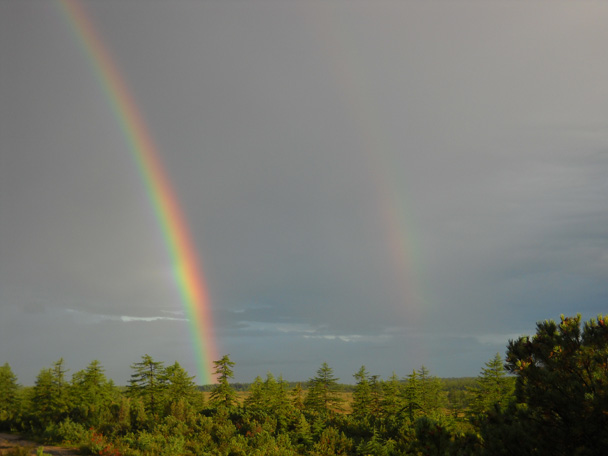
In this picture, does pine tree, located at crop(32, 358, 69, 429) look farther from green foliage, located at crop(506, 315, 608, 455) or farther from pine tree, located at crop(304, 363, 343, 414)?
green foliage, located at crop(506, 315, 608, 455)

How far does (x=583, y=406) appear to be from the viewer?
9.88 meters

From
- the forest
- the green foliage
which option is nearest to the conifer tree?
the forest

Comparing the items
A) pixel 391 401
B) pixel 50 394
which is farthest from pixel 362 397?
pixel 50 394

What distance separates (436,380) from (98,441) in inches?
2587

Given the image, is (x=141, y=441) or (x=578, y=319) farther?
(x=141, y=441)

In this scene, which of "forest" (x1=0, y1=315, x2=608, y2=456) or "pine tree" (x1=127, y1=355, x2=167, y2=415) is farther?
"pine tree" (x1=127, y1=355, x2=167, y2=415)

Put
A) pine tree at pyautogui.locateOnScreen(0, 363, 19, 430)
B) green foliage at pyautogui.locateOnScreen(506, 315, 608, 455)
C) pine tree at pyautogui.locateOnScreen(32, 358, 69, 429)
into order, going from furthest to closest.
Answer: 1. pine tree at pyautogui.locateOnScreen(0, 363, 19, 430)
2. pine tree at pyautogui.locateOnScreen(32, 358, 69, 429)
3. green foliage at pyautogui.locateOnScreen(506, 315, 608, 455)

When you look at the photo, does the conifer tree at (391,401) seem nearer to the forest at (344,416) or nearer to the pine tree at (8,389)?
the forest at (344,416)

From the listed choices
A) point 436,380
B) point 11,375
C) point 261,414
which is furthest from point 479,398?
point 11,375

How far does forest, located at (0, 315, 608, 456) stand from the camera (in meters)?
10.1

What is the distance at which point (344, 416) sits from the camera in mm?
35812

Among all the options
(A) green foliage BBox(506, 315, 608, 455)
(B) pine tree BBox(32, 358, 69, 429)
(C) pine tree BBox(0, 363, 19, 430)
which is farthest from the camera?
(C) pine tree BBox(0, 363, 19, 430)

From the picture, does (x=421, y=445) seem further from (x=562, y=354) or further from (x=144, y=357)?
(x=144, y=357)

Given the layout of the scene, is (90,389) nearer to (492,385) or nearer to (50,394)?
(50,394)
